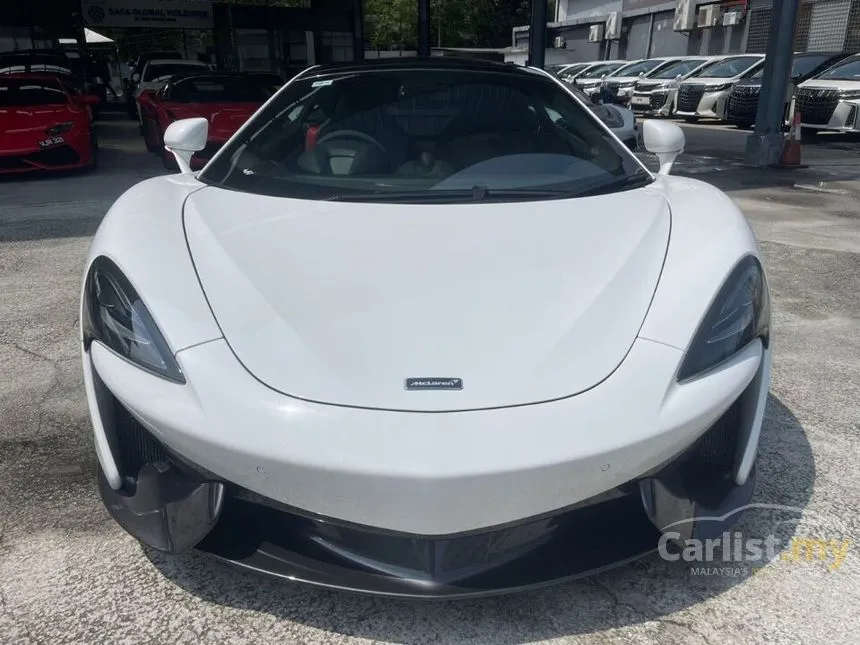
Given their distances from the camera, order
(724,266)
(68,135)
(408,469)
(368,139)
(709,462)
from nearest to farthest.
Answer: (408,469) < (709,462) < (724,266) < (368,139) < (68,135)

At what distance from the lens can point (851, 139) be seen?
539 inches

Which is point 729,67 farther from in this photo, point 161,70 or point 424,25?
point 161,70

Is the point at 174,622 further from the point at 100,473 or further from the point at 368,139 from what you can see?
the point at 368,139

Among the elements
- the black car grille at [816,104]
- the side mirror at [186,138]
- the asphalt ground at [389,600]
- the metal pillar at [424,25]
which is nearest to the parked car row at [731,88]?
the black car grille at [816,104]

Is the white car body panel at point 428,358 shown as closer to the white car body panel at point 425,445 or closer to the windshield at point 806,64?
the white car body panel at point 425,445

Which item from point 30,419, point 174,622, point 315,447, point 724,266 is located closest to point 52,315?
point 30,419

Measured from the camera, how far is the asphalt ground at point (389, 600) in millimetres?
1744

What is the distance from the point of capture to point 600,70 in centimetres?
2283

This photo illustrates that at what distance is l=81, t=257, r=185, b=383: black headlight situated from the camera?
1.69 metres

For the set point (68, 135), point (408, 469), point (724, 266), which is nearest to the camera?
point (408, 469)

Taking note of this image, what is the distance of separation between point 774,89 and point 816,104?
12.4 feet

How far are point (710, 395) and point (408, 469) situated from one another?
714 mm

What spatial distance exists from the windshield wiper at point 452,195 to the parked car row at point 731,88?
8.84 m

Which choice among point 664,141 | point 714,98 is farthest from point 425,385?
point 714,98
